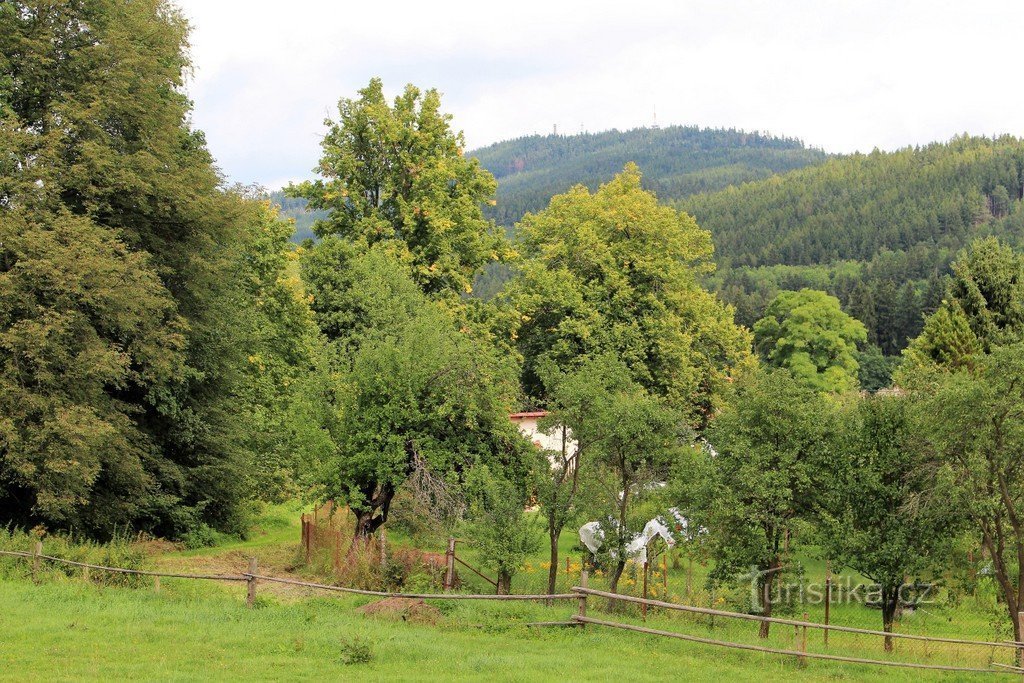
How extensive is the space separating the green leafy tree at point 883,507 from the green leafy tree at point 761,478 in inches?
22.0

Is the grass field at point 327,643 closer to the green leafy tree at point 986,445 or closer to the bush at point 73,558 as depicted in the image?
the bush at point 73,558

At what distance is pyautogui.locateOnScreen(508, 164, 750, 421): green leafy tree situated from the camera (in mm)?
40250

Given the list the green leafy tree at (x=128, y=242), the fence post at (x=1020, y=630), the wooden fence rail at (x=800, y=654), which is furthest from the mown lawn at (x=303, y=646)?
the green leafy tree at (x=128, y=242)

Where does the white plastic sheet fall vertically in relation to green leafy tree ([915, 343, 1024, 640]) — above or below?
below

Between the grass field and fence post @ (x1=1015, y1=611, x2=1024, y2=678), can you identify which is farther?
fence post @ (x1=1015, y1=611, x2=1024, y2=678)

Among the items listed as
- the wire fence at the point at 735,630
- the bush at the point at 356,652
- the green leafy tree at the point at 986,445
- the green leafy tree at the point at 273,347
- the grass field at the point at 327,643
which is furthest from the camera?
the green leafy tree at the point at 273,347

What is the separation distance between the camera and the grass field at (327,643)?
15653 millimetres

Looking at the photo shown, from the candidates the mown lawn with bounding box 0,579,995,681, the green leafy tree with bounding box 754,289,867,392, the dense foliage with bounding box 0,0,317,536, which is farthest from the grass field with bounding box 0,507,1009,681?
the green leafy tree with bounding box 754,289,867,392

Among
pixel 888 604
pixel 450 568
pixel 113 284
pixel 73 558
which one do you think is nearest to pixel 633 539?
pixel 450 568

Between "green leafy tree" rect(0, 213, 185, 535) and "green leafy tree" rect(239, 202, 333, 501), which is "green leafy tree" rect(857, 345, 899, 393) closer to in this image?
"green leafy tree" rect(239, 202, 333, 501)

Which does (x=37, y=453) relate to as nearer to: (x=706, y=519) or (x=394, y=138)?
(x=706, y=519)

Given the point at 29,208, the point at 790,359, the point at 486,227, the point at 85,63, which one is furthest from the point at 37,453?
the point at 790,359

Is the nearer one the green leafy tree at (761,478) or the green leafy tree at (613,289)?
the green leafy tree at (761,478)

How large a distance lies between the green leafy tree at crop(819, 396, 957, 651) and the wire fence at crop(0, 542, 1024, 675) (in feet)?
4.98
